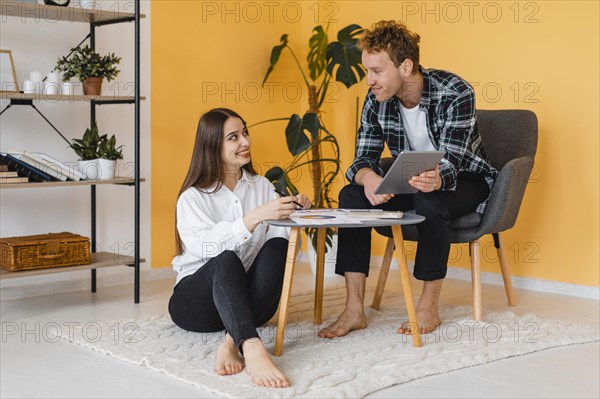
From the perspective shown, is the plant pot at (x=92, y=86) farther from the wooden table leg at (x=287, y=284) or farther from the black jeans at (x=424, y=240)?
the wooden table leg at (x=287, y=284)

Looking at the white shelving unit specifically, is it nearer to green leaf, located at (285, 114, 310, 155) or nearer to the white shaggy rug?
the white shaggy rug

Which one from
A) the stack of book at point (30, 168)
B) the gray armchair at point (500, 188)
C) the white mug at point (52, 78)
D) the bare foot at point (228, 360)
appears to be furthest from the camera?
the white mug at point (52, 78)

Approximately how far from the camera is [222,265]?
2518 millimetres

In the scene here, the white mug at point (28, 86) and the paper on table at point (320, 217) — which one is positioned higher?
the white mug at point (28, 86)

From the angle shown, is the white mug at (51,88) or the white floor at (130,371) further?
the white mug at (51,88)

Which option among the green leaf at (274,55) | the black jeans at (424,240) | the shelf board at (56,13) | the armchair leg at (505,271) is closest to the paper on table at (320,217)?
the black jeans at (424,240)

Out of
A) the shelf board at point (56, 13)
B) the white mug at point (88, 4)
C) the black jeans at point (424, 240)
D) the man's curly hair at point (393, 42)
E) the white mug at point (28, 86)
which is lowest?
the black jeans at point (424, 240)

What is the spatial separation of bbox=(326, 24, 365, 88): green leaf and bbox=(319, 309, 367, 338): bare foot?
1470mm

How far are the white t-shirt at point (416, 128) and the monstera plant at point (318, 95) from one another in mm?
906

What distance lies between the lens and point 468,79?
13.4 feet

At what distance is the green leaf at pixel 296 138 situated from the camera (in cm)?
401

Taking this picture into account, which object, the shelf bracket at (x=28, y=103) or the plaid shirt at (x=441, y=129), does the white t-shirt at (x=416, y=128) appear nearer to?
the plaid shirt at (x=441, y=129)

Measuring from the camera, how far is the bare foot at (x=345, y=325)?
112 inches

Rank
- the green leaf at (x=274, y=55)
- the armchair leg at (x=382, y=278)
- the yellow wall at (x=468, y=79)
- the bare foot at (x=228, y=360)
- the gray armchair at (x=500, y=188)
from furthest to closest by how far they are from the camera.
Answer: the green leaf at (x=274, y=55), the yellow wall at (x=468, y=79), the armchair leg at (x=382, y=278), the gray armchair at (x=500, y=188), the bare foot at (x=228, y=360)
